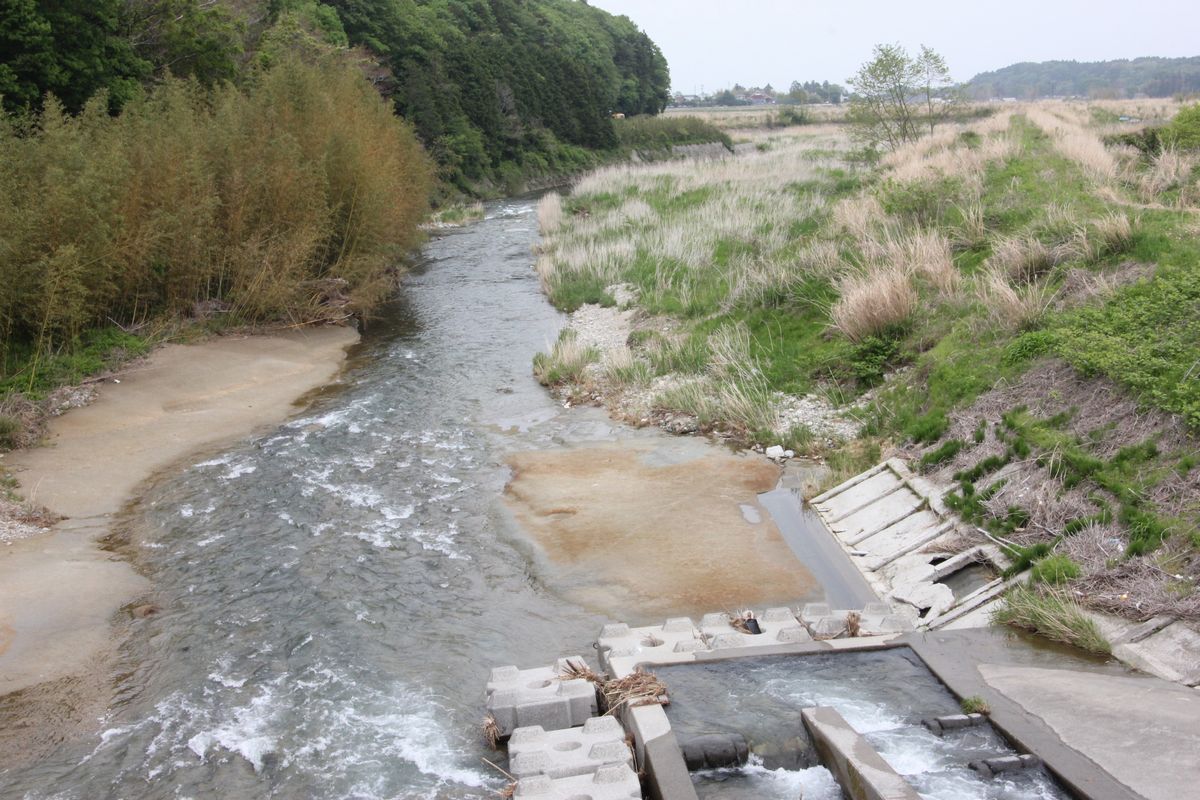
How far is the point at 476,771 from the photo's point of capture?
20.5ft

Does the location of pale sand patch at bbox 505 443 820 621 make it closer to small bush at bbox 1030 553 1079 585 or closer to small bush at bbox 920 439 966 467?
small bush at bbox 920 439 966 467

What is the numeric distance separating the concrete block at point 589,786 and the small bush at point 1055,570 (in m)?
3.83

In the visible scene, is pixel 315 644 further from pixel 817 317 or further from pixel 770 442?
pixel 817 317

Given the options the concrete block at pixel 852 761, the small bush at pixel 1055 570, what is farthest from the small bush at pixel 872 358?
the concrete block at pixel 852 761

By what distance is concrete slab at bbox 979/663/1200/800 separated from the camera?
5148 millimetres

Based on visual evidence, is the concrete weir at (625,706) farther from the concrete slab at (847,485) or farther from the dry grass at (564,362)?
the dry grass at (564,362)

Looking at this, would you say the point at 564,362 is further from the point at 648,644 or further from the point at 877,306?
the point at 648,644

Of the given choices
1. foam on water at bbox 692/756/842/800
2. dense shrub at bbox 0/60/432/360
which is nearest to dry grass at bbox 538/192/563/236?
dense shrub at bbox 0/60/432/360

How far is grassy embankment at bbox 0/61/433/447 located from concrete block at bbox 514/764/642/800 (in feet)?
32.0

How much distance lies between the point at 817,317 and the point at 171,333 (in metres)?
11.1

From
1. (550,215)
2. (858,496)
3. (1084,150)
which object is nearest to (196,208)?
(858,496)

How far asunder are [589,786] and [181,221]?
46.2 ft

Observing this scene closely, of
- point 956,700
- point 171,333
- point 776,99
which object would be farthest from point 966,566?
point 776,99

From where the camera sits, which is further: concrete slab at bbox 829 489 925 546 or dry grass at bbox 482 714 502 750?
concrete slab at bbox 829 489 925 546
